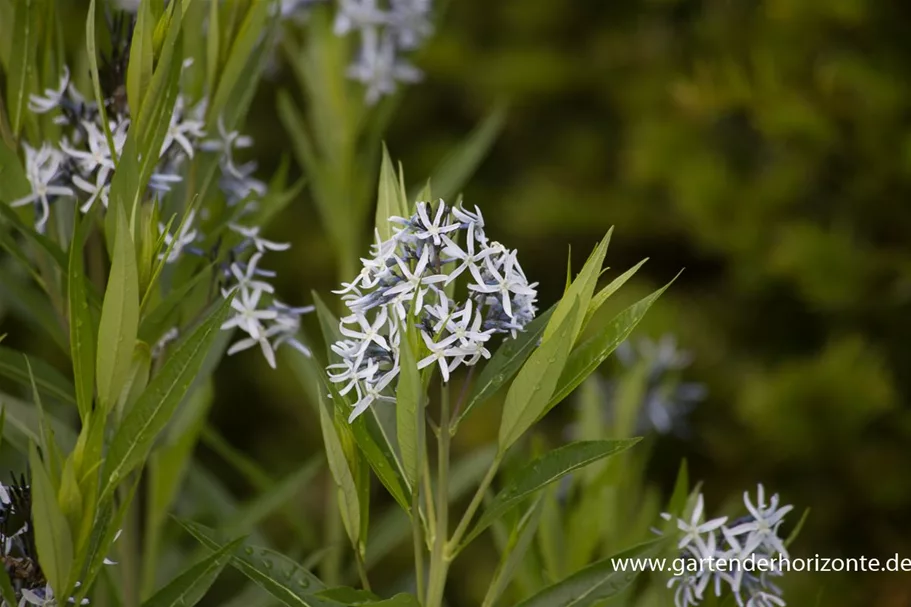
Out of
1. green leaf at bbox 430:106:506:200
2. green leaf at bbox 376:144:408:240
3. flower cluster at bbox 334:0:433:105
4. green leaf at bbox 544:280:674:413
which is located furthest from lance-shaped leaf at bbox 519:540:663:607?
flower cluster at bbox 334:0:433:105

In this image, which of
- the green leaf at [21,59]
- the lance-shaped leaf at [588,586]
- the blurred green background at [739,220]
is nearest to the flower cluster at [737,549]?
the lance-shaped leaf at [588,586]

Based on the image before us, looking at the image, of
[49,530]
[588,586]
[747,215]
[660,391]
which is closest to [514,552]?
[588,586]

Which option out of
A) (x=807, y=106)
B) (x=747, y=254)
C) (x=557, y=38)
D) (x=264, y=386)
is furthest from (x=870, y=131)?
(x=264, y=386)

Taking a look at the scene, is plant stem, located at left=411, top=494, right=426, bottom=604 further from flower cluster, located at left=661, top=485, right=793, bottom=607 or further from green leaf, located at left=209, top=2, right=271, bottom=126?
green leaf, located at left=209, top=2, right=271, bottom=126

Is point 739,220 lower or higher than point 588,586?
lower

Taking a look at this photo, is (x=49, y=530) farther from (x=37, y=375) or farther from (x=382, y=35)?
(x=382, y=35)

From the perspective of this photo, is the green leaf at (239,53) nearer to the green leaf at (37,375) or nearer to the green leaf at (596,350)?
the green leaf at (37,375)
